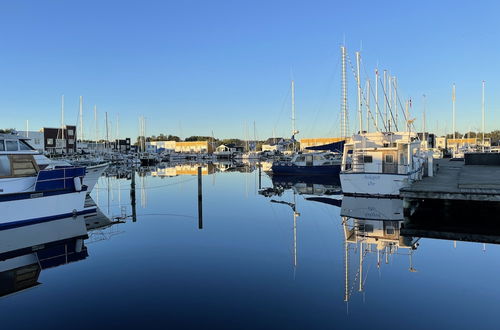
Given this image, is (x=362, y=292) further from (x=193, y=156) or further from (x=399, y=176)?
(x=193, y=156)

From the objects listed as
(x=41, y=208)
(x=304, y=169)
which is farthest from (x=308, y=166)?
(x=41, y=208)

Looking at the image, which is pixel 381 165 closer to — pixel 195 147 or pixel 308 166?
pixel 308 166

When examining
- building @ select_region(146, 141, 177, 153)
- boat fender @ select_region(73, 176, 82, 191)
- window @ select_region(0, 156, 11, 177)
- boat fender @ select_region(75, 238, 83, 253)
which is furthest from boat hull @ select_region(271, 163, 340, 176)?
building @ select_region(146, 141, 177, 153)

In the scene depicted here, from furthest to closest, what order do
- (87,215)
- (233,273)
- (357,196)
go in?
(357,196)
(87,215)
(233,273)

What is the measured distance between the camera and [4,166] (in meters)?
17.6

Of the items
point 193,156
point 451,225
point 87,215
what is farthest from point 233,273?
point 193,156

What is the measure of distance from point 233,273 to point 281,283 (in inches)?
69.9

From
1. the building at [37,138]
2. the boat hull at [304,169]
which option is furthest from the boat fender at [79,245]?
the building at [37,138]

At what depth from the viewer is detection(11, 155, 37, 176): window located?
17.9 metres

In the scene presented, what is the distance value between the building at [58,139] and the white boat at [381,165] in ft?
238

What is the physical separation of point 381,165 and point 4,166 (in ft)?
76.7

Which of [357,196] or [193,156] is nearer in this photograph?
[357,196]

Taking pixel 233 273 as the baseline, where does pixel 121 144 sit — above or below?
above

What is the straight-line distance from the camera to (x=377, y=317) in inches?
331
